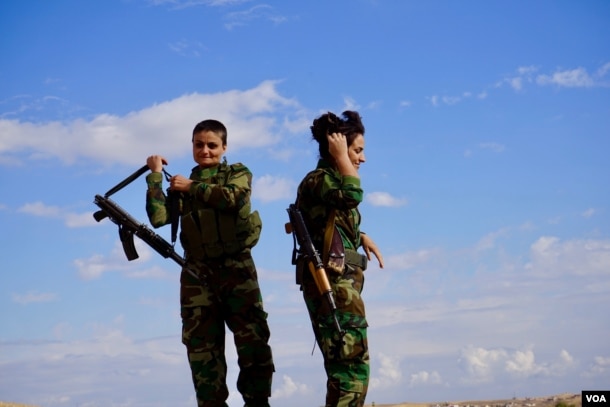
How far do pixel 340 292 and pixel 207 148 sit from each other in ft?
6.44

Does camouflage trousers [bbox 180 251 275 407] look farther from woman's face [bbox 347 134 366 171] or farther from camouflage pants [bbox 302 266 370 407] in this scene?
woman's face [bbox 347 134 366 171]

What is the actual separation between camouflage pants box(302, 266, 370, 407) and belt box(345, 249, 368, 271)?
0.76ft

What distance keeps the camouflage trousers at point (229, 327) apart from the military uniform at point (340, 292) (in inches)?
33.1

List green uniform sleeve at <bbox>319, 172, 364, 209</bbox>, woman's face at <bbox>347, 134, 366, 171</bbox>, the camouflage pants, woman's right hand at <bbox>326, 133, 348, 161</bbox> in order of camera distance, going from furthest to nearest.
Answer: woman's face at <bbox>347, 134, 366, 171</bbox> < woman's right hand at <bbox>326, 133, 348, 161</bbox> < green uniform sleeve at <bbox>319, 172, 364, 209</bbox> < the camouflage pants

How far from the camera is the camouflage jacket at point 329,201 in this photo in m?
6.39

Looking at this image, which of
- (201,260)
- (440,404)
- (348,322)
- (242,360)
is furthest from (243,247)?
(440,404)

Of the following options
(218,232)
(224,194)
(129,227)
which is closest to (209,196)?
(224,194)

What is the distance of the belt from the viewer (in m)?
6.60

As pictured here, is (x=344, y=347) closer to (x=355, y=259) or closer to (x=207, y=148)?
(x=355, y=259)

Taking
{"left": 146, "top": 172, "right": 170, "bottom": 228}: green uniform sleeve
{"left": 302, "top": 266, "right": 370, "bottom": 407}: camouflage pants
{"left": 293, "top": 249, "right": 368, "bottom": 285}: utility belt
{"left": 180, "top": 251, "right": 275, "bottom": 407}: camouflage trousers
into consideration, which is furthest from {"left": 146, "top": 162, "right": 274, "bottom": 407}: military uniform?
{"left": 302, "top": 266, "right": 370, "bottom": 407}: camouflage pants

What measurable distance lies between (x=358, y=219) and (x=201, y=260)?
1530mm

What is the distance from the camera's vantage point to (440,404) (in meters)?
11.7

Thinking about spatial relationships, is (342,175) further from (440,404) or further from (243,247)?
(440,404)
